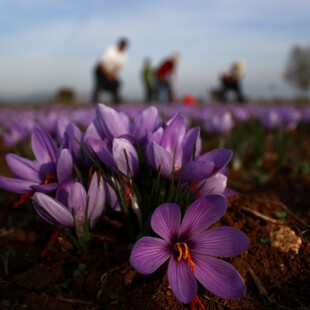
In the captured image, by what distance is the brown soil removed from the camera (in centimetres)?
107

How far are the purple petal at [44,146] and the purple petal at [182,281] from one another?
0.56 metres

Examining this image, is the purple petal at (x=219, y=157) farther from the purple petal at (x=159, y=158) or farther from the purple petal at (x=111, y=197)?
the purple petal at (x=111, y=197)

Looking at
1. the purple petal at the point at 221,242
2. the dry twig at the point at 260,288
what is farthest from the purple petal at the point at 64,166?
the dry twig at the point at 260,288

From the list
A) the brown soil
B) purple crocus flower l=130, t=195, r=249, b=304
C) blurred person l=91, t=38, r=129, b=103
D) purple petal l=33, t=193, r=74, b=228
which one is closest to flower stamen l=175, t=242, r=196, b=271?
purple crocus flower l=130, t=195, r=249, b=304

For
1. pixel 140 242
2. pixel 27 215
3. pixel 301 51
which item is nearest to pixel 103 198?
pixel 140 242

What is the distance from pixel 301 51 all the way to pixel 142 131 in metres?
43.2

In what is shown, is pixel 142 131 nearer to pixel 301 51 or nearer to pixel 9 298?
pixel 9 298

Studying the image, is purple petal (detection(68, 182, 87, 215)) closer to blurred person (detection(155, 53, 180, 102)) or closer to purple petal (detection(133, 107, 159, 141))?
purple petal (detection(133, 107, 159, 141))

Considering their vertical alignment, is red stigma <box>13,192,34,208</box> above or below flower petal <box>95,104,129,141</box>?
below

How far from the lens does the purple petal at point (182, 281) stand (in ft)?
3.00

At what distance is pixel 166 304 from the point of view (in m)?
1.04

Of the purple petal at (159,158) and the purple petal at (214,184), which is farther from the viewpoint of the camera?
the purple petal at (214,184)

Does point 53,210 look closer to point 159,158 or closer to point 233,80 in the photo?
point 159,158

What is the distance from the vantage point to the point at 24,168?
4.11ft
